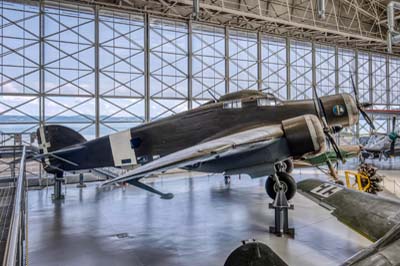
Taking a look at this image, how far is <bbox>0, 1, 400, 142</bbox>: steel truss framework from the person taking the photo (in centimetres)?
1486

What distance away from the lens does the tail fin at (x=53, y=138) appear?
1026 cm

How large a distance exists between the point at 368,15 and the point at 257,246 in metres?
26.1

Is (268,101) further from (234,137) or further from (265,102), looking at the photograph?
(234,137)

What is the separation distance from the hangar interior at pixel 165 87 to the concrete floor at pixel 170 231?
0.04 m

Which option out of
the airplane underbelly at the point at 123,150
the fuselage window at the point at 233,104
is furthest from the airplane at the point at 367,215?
the airplane underbelly at the point at 123,150

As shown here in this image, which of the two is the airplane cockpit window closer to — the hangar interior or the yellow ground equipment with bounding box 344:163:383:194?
the hangar interior

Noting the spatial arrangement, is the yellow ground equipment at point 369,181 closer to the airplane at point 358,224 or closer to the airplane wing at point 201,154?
the airplane wing at point 201,154

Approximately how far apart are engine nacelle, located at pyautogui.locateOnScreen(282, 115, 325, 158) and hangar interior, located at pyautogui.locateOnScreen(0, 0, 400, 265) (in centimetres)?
183

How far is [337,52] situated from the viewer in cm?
2442

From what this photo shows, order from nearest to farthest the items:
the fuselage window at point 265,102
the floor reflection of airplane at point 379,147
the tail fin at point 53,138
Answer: the fuselage window at point 265,102
the tail fin at point 53,138
the floor reflection of airplane at point 379,147

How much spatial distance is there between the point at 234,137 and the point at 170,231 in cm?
263

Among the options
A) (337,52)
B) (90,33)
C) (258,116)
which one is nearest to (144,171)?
(258,116)

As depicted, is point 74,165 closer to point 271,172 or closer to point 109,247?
point 109,247

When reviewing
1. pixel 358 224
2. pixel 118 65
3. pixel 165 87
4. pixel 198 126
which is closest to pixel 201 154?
pixel 358 224
